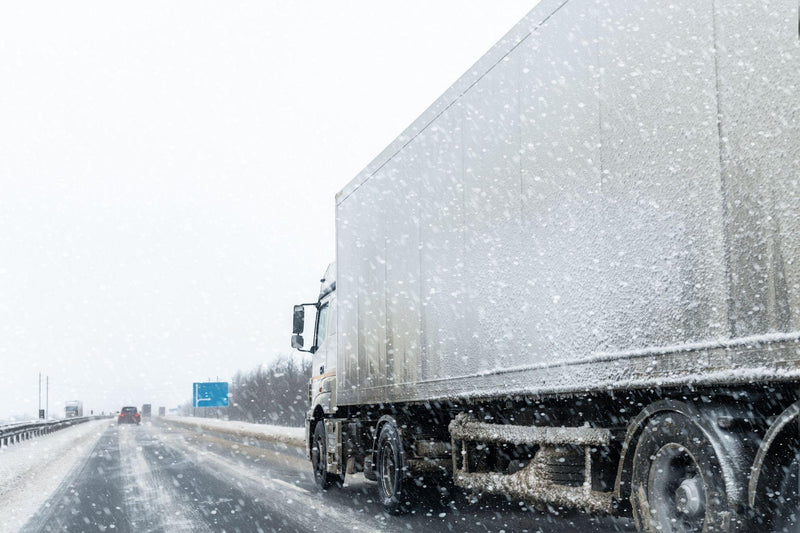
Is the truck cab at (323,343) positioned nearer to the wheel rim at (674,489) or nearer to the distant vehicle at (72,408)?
the wheel rim at (674,489)

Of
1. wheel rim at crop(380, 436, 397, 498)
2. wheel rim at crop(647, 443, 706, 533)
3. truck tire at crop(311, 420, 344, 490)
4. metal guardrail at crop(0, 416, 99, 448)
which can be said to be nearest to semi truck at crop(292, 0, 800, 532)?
wheel rim at crop(647, 443, 706, 533)

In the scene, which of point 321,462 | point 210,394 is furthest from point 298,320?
point 210,394

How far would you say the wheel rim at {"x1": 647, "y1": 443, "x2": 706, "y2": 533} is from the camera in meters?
4.50

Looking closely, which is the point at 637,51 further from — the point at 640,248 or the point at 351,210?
the point at 351,210

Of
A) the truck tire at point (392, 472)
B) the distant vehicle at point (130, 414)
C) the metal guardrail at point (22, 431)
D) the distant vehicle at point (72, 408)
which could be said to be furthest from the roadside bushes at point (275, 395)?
the distant vehicle at point (72, 408)

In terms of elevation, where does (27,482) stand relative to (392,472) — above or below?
below

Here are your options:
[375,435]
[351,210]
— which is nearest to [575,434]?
[375,435]

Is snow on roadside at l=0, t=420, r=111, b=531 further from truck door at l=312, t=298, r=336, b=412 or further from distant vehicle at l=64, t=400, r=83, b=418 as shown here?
distant vehicle at l=64, t=400, r=83, b=418

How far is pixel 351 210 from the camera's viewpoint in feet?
34.6

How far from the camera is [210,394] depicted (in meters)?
39.8

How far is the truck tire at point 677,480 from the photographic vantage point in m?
4.28

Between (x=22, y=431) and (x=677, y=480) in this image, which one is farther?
(x=22, y=431)

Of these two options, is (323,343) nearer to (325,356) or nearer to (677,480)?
(325,356)

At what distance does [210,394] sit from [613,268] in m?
36.7
